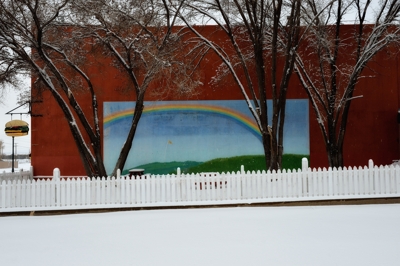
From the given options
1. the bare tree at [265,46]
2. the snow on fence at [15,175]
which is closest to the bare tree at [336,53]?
the bare tree at [265,46]

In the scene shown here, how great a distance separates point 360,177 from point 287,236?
4944mm

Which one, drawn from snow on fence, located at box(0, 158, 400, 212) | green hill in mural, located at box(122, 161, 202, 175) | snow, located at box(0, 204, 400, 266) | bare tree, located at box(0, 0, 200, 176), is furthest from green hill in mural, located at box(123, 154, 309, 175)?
snow, located at box(0, 204, 400, 266)

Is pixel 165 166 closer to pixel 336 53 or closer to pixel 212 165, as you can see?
pixel 212 165

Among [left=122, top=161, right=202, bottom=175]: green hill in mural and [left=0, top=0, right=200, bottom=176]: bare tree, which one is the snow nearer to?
[left=0, top=0, right=200, bottom=176]: bare tree

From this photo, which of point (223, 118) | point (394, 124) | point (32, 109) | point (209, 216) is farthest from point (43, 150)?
point (394, 124)

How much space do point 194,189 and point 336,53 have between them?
28.7ft

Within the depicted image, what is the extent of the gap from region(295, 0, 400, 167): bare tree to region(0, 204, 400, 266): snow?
4.66 metres

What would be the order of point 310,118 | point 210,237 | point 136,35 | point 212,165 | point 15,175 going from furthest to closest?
point 310,118 < point 212,165 < point 15,175 < point 136,35 < point 210,237

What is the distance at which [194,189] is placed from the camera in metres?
10.1

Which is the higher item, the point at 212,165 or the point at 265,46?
the point at 265,46

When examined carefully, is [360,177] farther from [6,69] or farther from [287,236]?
[6,69]

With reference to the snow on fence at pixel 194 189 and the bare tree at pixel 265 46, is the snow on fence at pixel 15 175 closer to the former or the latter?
the snow on fence at pixel 194 189

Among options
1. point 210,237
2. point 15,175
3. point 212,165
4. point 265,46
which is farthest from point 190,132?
point 210,237

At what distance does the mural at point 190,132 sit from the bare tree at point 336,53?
6.45 feet
